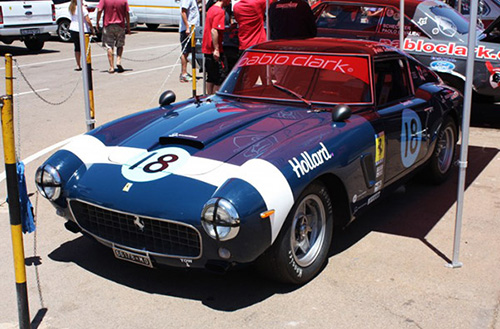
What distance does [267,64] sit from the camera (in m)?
5.52

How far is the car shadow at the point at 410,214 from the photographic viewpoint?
17.0ft

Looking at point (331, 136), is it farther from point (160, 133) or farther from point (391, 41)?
point (391, 41)

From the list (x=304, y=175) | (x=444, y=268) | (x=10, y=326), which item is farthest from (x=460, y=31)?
(x=10, y=326)

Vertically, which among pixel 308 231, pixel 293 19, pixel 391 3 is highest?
pixel 391 3

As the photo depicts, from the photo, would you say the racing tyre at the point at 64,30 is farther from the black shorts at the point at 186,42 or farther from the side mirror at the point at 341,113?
the side mirror at the point at 341,113

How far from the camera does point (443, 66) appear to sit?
923 cm

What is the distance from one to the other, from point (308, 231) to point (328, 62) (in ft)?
5.33

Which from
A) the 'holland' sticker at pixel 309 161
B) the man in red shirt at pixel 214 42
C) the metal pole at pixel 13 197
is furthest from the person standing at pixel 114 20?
the metal pole at pixel 13 197

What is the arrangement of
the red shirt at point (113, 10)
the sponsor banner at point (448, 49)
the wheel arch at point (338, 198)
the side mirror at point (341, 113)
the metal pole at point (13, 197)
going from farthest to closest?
the red shirt at point (113, 10), the sponsor banner at point (448, 49), the side mirror at point (341, 113), the wheel arch at point (338, 198), the metal pole at point (13, 197)

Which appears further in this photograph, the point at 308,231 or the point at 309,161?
the point at 308,231

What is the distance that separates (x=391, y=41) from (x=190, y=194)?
6774 mm

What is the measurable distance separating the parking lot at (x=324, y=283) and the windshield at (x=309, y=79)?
1.16m

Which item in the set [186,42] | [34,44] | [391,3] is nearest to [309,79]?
[391,3]

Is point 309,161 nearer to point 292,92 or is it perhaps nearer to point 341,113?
point 341,113
